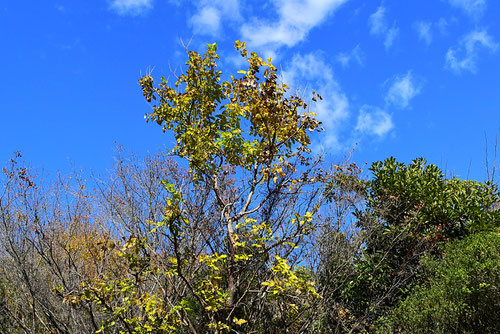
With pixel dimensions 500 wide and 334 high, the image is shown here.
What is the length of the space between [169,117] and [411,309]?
192 inches

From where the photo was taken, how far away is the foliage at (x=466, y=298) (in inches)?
241

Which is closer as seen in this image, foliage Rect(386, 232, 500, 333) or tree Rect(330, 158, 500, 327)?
foliage Rect(386, 232, 500, 333)

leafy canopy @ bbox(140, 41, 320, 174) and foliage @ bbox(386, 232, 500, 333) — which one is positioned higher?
leafy canopy @ bbox(140, 41, 320, 174)

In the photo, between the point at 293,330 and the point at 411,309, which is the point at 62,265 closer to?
the point at 293,330

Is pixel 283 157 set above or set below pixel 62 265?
above

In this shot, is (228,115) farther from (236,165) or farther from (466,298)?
(466,298)

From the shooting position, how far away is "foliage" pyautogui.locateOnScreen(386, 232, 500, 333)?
6121 millimetres

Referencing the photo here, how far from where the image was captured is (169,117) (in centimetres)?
748

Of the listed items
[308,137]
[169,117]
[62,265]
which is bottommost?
[62,265]

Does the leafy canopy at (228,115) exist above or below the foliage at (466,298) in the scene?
above

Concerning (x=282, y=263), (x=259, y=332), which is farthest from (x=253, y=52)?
(x=259, y=332)

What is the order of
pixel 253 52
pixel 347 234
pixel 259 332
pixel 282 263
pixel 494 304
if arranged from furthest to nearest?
pixel 347 234
pixel 259 332
pixel 253 52
pixel 494 304
pixel 282 263

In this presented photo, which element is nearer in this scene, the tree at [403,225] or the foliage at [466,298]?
the foliage at [466,298]

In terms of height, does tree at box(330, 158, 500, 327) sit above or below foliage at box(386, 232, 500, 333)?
above
